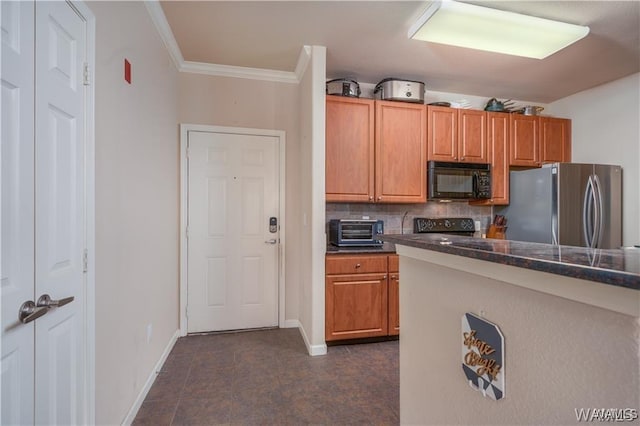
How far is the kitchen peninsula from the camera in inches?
22.1

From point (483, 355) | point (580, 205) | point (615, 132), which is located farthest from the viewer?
point (615, 132)

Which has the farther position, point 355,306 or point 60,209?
point 355,306

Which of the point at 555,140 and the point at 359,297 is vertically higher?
the point at 555,140

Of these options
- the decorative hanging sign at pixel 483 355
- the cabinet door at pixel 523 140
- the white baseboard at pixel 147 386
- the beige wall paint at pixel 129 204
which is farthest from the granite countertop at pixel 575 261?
the cabinet door at pixel 523 140

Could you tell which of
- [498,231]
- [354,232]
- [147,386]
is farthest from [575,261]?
[498,231]

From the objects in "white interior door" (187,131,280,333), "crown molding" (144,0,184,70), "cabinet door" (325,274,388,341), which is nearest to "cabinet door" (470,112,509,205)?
"cabinet door" (325,274,388,341)

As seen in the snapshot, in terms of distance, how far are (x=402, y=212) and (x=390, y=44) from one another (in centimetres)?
178

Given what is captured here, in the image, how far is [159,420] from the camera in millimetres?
1756

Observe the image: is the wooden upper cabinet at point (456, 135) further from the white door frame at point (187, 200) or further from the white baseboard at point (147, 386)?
the white baseboard at point (147, 386)

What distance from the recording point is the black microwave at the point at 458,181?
3.18 metres

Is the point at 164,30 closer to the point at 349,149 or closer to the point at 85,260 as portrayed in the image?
the point at 349,149

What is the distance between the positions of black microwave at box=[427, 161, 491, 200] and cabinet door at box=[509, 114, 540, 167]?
440mm

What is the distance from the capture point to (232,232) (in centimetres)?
312

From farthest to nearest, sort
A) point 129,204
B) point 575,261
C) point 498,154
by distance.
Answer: point 498,154 < point 129,204 < point 575,261
